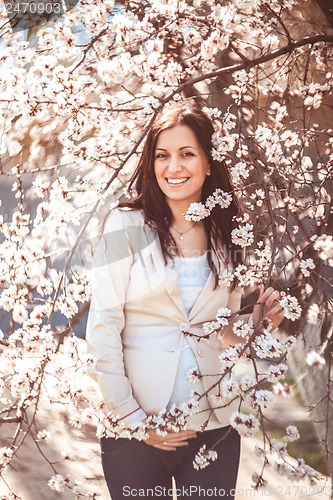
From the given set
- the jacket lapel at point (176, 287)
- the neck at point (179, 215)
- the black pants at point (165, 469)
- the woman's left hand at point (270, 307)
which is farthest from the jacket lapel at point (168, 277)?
the black pants at point (165, 469)

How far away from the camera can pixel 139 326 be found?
1.19 m

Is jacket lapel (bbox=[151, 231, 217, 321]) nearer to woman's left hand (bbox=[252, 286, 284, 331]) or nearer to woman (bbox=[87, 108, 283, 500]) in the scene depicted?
woman (bbox=[87, 108, 283, 500])

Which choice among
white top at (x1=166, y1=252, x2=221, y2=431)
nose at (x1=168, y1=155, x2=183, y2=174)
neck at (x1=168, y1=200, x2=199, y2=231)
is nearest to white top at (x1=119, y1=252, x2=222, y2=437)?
white top at (x1=166, y1=252, x2=221, y2=431)

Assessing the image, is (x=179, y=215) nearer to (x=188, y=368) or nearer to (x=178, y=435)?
(x=188, y=368)

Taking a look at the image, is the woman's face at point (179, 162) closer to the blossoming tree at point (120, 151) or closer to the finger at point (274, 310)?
the blossoming tree at point (120, 151)

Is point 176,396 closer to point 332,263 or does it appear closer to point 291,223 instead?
point 332,263

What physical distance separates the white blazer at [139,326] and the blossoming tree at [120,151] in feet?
0.37

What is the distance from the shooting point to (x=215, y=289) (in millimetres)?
1255

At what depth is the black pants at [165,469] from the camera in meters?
1.15

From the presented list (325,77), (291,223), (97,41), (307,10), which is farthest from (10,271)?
(307,10)

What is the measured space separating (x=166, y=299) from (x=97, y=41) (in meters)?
0.88

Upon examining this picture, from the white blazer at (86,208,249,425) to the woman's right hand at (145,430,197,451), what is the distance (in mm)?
55

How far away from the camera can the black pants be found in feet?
3.77

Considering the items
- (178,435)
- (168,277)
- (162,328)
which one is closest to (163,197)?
(168,277)
